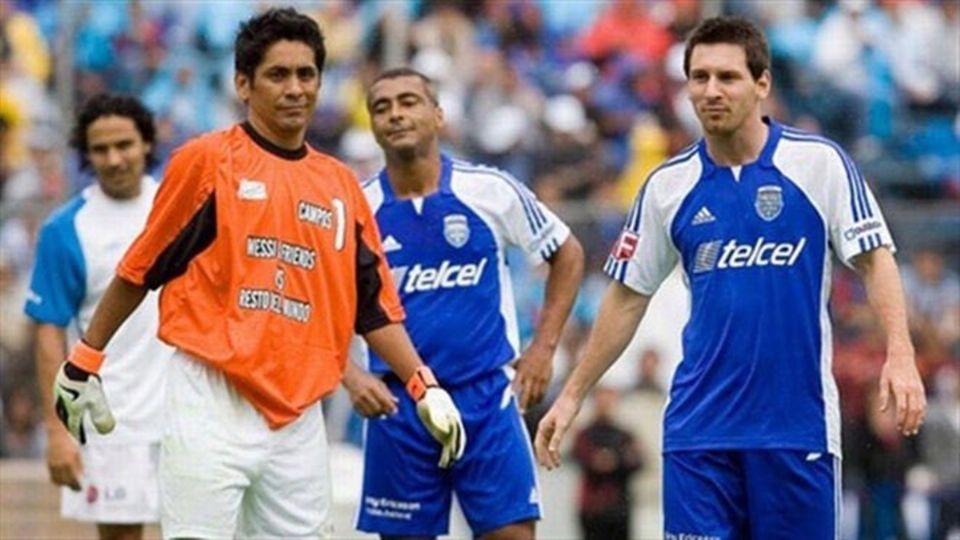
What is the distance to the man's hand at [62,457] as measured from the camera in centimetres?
1008

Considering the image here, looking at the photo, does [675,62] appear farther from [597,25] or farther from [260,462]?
[260,462]

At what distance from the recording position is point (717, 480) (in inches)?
323

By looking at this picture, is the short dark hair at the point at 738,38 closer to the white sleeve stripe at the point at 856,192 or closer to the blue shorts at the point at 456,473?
the white sleeve stripe at the point at 856,192

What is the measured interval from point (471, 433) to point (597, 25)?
935cm

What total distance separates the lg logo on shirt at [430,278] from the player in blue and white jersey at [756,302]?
165cm

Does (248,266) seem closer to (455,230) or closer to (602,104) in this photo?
(455,230)

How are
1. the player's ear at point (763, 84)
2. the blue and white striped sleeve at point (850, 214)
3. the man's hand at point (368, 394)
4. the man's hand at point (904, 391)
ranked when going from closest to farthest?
the man's hand at point (904, 391), the blue and white striped sleeve at point (850, 214), the player's ear at point (763, 84), the man's hand at point (368, 394)

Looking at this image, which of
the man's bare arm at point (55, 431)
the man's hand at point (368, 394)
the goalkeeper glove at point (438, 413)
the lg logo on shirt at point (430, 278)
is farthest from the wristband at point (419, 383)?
the man's bare arm at point (55, 431)

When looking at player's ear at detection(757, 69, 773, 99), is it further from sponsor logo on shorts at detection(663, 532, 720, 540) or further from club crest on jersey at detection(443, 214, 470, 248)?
club crest on jersey at detection(443, 214, 470, 248)

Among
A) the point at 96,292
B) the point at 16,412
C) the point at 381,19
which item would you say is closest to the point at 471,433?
the point at 96,292

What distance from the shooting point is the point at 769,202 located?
26.8ft

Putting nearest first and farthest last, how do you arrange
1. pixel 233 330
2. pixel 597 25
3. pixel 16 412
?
pixel 233 330 → pixel 16 412 → pixel 597 25

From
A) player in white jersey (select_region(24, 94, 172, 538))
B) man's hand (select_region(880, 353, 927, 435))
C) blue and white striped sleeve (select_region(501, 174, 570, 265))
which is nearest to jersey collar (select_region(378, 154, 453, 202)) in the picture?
blue and white striped sleeve (select_region(501, 174, 570, 265))

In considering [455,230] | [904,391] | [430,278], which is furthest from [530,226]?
[904,391]
